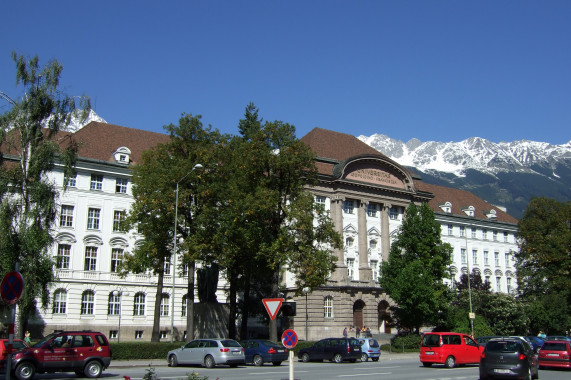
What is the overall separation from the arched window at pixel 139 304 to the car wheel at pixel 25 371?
33.0 metres

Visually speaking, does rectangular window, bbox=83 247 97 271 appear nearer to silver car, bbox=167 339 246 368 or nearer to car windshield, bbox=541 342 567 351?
silver car, bbox=167 339 246 368

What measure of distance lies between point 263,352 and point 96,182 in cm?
2809

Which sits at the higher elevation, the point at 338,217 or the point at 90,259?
the point at 338,217

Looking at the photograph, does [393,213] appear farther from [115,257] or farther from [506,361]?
[506,361]

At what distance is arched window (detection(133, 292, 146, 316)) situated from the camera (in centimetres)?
5519

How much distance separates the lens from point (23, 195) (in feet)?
107

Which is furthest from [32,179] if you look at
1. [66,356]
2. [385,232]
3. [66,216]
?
[385,232]

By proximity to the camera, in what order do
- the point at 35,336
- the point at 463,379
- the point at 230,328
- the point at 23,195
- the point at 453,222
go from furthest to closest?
the point at 453,222 → the point at 35,336 → the point at 230,328 → the point at 23,195 → the point at 463,379

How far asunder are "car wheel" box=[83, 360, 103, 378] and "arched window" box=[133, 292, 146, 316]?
3166 cm

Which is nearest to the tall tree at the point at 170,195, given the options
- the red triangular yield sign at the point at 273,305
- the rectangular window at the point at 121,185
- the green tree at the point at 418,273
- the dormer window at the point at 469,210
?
the rectangular window at the point at 121,185

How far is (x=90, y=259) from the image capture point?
53.3 meters

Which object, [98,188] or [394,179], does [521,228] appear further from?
[98,188]

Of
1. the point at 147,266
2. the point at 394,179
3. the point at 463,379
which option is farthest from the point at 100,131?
the point at 463,379

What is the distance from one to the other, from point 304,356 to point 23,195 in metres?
19.1
